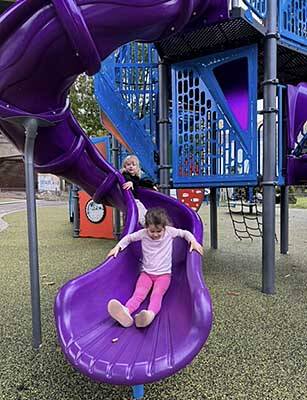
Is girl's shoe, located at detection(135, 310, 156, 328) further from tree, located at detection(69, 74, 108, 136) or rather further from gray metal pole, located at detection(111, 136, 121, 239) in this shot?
tree, located at detection(69, 74, 108, 136)

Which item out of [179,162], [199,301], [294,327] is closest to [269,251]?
[294,327]

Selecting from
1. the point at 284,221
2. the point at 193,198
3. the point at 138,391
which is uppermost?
the point at 193,198

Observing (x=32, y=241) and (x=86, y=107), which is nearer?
(x=32, y=241)

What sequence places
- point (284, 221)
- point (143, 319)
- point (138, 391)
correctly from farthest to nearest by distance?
point (284, 221) → point (143, 319) → point (138, 391)

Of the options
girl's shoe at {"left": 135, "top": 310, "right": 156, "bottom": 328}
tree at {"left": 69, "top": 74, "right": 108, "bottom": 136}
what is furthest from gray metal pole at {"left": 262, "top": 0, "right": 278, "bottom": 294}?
tree at {"left": 69, "top": 74, "right": 108, "bottom": 136}

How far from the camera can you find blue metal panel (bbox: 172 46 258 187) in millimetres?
4223

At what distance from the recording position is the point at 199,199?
27.6 feet

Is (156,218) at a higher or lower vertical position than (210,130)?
lower

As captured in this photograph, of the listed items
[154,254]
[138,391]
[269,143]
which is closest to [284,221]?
[269,143]

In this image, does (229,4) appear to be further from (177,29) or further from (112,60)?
(112,60)

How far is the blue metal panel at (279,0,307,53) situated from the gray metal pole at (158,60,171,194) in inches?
61.3

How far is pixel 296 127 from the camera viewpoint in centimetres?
453

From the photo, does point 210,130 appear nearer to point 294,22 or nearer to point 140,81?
point 140,81

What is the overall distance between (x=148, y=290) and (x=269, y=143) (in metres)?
2.26
